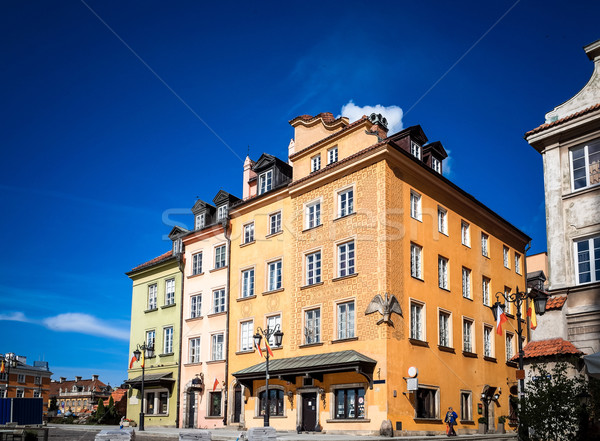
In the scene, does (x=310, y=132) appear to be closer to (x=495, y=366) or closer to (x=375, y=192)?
(x=375, y=192)

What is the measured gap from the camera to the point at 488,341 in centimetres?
3662

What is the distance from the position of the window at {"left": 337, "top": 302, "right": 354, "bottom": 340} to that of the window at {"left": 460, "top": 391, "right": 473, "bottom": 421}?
7.25m

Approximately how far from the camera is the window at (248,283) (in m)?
37.5

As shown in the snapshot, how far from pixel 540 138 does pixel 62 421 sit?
4389 cm

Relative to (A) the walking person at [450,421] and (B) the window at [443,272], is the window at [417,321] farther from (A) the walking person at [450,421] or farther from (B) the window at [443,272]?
(A) the walking person at [450,421]

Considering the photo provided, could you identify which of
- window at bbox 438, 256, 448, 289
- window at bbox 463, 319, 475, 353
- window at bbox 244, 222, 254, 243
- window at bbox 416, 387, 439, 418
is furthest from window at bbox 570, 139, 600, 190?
window at bbox 244, 222, 254, 243

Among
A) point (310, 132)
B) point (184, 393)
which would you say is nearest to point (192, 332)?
point (184, 393)

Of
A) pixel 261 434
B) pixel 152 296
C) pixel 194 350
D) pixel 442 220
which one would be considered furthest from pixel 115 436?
pixel 152 296

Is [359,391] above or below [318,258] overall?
below

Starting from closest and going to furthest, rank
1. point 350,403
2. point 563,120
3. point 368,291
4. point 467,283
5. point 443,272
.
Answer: point 563,120, point 350,403, point 368,291, point 443,272, point 467,283

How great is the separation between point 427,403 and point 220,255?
16.6 m

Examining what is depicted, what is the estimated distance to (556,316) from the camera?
67.9 feet

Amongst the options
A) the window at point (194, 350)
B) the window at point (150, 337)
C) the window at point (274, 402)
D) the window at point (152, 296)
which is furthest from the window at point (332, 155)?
the window at point (150, 337)

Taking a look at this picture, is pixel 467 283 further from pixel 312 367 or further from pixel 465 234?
pixel 312 367
